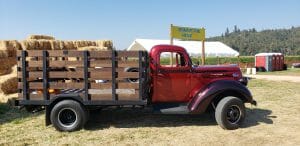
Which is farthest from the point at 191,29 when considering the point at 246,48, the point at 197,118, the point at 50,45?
the point at 246,48

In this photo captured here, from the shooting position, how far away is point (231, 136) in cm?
692

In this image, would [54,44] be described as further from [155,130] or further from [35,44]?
[155,130]

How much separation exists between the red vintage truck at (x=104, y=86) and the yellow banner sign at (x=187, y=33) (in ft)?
41.0

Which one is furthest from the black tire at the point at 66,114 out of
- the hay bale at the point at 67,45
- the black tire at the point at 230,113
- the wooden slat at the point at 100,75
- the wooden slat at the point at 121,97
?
the hay bale at the point at 67,45

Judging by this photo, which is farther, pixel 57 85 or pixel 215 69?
pixel 215 69

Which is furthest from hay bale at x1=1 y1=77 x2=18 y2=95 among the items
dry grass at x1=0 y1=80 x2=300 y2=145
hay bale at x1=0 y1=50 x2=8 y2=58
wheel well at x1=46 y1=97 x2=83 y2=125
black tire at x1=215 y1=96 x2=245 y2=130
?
black tire at x1=215 y1=96 x2=245 y2=130

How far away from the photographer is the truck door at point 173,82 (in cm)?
771

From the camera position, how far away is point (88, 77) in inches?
283

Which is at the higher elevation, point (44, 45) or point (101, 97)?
point (44, 45)

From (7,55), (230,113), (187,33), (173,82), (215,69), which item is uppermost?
(187,33)

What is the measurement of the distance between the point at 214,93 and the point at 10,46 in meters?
11.1

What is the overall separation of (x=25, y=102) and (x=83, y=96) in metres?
1.26

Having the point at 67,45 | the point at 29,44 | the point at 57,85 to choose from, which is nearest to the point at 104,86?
the point at 57,85

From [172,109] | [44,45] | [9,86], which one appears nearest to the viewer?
[172,109]
